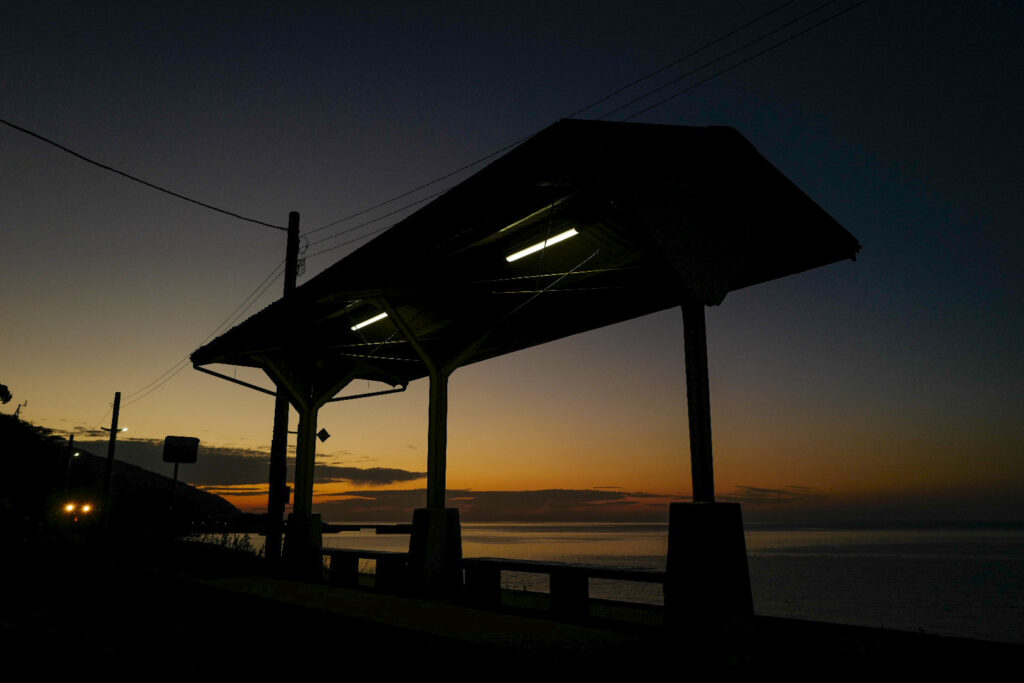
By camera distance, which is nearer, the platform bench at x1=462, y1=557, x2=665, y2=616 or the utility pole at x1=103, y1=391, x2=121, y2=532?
the platform bench at x1=462, y1=557, x2=665, y2=616

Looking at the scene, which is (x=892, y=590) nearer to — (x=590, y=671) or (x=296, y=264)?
(x=296, y=264)

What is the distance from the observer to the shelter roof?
5320 millimetres

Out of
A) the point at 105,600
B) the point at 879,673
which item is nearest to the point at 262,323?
the point at 105,600

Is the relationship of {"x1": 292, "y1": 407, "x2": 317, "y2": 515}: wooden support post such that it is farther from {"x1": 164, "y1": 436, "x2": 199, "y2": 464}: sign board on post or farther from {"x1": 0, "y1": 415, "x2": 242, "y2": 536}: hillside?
{"x1": 164, "y1": 436, "x2": 199, "y2": 464}: sign board on post

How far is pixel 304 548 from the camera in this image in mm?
11516

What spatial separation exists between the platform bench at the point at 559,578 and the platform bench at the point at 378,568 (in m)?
1.32

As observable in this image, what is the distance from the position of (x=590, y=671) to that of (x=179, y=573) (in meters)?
9.49

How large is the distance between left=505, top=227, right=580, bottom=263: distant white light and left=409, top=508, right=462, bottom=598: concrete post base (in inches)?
126

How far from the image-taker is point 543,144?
5.18 meters

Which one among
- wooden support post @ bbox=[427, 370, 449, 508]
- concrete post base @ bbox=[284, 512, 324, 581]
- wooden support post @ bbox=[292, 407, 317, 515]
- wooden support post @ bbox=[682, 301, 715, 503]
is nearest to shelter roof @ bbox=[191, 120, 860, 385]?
wooden support post @ bbox=[682, 301, 715, 503]

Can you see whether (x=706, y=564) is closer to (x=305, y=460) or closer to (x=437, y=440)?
(x=437, y=440)

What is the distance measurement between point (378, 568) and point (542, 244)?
5.33 m

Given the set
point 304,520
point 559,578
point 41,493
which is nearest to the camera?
point 559,578

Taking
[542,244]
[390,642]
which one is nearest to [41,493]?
[390,642]
